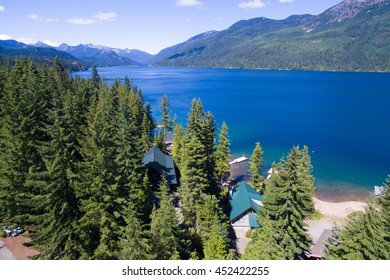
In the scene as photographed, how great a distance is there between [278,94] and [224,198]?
138m

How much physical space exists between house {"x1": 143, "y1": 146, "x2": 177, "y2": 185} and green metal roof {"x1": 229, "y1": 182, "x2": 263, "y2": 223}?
964 cm

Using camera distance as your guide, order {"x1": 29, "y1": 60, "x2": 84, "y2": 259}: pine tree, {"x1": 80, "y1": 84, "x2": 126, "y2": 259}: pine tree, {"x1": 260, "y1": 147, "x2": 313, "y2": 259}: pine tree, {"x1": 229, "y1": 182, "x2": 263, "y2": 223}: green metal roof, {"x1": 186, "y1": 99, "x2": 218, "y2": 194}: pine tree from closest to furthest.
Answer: {"x1": 260, "y1": 147, "x2": 313, "y2": 259}: pine tree → {"x1": 29, "y1": 60, "x2": 84, "y2": 259}: pine tree → {"x1": 80, "y1": 84, "x2": 126, "y2": 259}: pine tree → {"x1": 186, "y1": 99, "x2": 218, "y2": 194}: pine tree → {"x1": 229, "y1": 182, "x2": 263, "y2": 223}: green metal roof

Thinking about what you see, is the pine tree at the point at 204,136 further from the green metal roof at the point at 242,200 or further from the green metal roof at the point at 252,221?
the green metal roof at the point at 252,221

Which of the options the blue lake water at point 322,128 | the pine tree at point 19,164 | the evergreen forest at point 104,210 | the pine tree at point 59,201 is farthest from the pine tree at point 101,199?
the blue lake water at point 322,128

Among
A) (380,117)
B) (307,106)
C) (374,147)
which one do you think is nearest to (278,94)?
(307,106)

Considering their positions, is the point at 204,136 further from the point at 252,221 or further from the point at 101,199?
the point at 101,199

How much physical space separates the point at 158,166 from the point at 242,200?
1421cm

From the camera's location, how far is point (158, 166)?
41.3 m

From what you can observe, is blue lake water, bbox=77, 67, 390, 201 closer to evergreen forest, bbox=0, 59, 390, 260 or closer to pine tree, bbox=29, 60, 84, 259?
evergreen forest, bbox=0, 59, 390, 260

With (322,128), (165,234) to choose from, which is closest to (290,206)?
(165,234)

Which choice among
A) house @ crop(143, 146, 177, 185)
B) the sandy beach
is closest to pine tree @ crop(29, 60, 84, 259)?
house @ crop(143, 146, 177, 185)

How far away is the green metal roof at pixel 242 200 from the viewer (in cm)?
3362

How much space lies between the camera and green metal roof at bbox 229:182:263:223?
33.6 m
